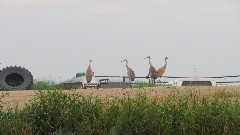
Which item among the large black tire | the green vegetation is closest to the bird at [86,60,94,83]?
the large black tire

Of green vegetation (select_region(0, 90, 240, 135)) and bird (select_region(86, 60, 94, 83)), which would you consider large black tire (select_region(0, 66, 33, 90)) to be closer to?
bird (select_region(86, 60, 94, 83))

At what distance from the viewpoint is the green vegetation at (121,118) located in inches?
531

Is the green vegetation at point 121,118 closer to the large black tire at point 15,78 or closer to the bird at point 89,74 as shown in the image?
the large black tire at point 15,78

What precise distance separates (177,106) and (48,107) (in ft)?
10.6

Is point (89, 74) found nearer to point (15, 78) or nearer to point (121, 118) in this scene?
point (15, 78)

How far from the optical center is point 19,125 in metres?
14.3

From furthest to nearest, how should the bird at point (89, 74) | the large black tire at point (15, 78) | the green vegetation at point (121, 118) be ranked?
the bird at point (89, 74) → the large black tire at point (15, 78) → the green vegetation at point (121, 118)

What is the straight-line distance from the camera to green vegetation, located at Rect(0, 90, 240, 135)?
13.5 meters

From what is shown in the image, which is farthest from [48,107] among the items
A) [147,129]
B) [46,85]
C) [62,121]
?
[46,85]

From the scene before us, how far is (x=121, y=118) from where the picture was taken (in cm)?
1355

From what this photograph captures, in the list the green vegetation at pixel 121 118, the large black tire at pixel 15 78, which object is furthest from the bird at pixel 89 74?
the green vegetation at pixel 121 118

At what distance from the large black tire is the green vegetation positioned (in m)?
14.9

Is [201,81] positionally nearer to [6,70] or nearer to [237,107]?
[6,70]

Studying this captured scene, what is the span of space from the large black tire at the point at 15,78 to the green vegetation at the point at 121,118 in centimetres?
1490
